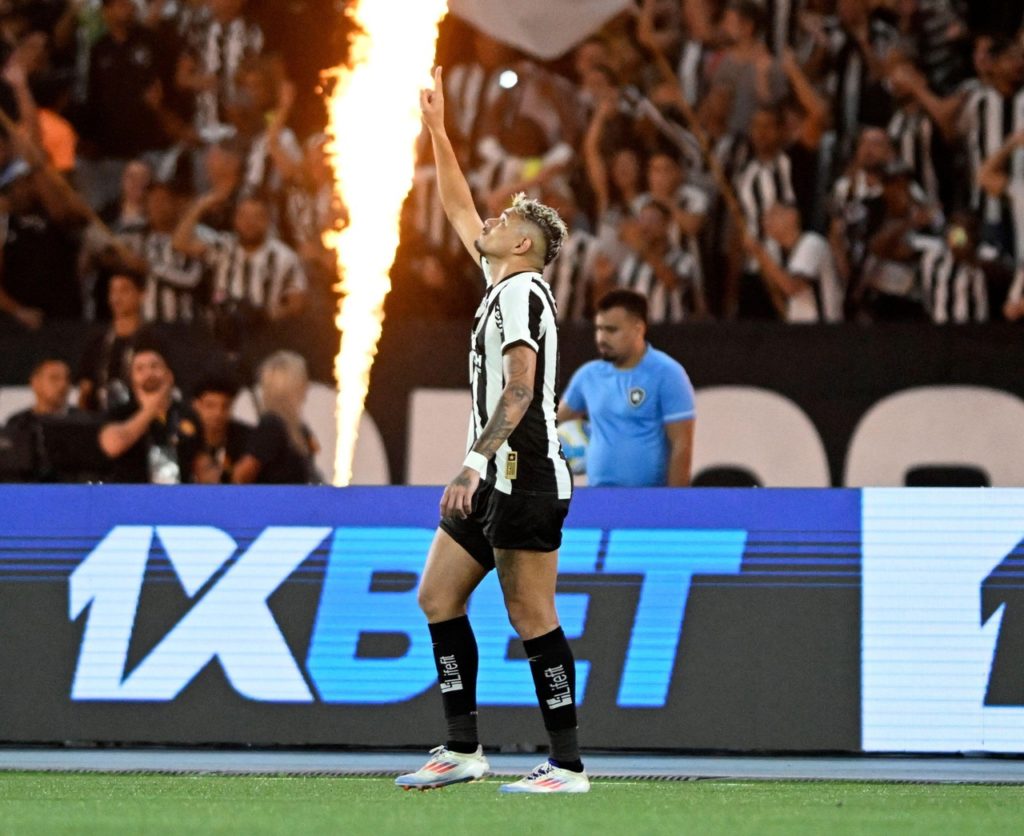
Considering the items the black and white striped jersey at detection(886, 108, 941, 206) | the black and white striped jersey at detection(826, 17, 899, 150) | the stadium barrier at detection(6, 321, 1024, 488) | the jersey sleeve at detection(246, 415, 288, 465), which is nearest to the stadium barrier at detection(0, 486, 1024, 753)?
the jersey sleeve at detection(246, 415, 288, 465)

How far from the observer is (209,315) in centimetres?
1160

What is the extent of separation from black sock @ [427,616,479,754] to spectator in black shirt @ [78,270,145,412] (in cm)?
562

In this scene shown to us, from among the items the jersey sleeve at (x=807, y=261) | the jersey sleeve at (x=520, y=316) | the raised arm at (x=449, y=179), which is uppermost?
the raised arm at (x=449, y=179)

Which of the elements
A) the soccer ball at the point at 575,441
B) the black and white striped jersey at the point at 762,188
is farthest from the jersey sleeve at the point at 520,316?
the black and white striped jersey at the point at 762,188

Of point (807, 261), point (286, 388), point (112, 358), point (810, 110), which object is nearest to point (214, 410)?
point (286, 388)

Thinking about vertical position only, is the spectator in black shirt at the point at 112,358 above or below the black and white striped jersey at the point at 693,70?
below

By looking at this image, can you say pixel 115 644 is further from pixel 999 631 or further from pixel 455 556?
pixel 999 631

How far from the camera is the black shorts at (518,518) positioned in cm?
582

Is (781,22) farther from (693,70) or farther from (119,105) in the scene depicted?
(119,105)

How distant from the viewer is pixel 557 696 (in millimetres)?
5891

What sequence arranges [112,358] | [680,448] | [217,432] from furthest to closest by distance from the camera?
[112,358]
[217,432]
[680,448]

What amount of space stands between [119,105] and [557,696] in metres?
8.42

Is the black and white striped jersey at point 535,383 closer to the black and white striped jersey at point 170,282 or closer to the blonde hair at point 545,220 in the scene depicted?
the blonde hair at point 545,220

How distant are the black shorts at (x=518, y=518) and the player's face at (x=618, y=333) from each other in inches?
103
